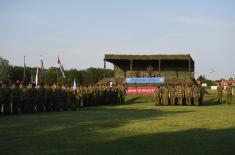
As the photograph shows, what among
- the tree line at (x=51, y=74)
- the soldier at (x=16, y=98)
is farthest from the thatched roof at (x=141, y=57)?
the soldier at (x=16, y=98)

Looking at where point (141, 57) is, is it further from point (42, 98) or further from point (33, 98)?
point (33, 98)

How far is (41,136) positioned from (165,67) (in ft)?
129

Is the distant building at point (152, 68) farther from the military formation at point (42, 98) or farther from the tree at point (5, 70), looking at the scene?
the military formation at point (42, 98)

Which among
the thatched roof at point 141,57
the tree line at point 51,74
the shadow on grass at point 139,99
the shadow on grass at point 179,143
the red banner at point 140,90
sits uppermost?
the thatched roof at point 141,57

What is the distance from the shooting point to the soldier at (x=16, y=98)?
853 inches

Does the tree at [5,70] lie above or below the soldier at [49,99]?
above

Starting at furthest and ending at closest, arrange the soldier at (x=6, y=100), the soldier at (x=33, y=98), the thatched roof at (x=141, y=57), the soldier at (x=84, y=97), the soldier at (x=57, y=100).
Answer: the thatched roof at (x=141, y=57) < the soldier at (x=84, y=97) < the soldier at (x=57, y=100) < the soldier at (x=33, y=98) < the soldier at (x=6, y=100)

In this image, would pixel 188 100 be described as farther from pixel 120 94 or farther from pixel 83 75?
pixel 83 75

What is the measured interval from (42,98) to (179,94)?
35.9 feet

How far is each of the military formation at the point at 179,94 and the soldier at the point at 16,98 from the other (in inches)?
471

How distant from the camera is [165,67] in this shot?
50.7m

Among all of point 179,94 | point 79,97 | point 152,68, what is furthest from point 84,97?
point 152,68

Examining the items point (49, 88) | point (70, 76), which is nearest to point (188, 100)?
point (49, 88)

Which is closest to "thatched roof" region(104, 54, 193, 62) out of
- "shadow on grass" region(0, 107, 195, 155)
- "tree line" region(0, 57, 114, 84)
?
"tree line" region(0, 57, 114, 84)
